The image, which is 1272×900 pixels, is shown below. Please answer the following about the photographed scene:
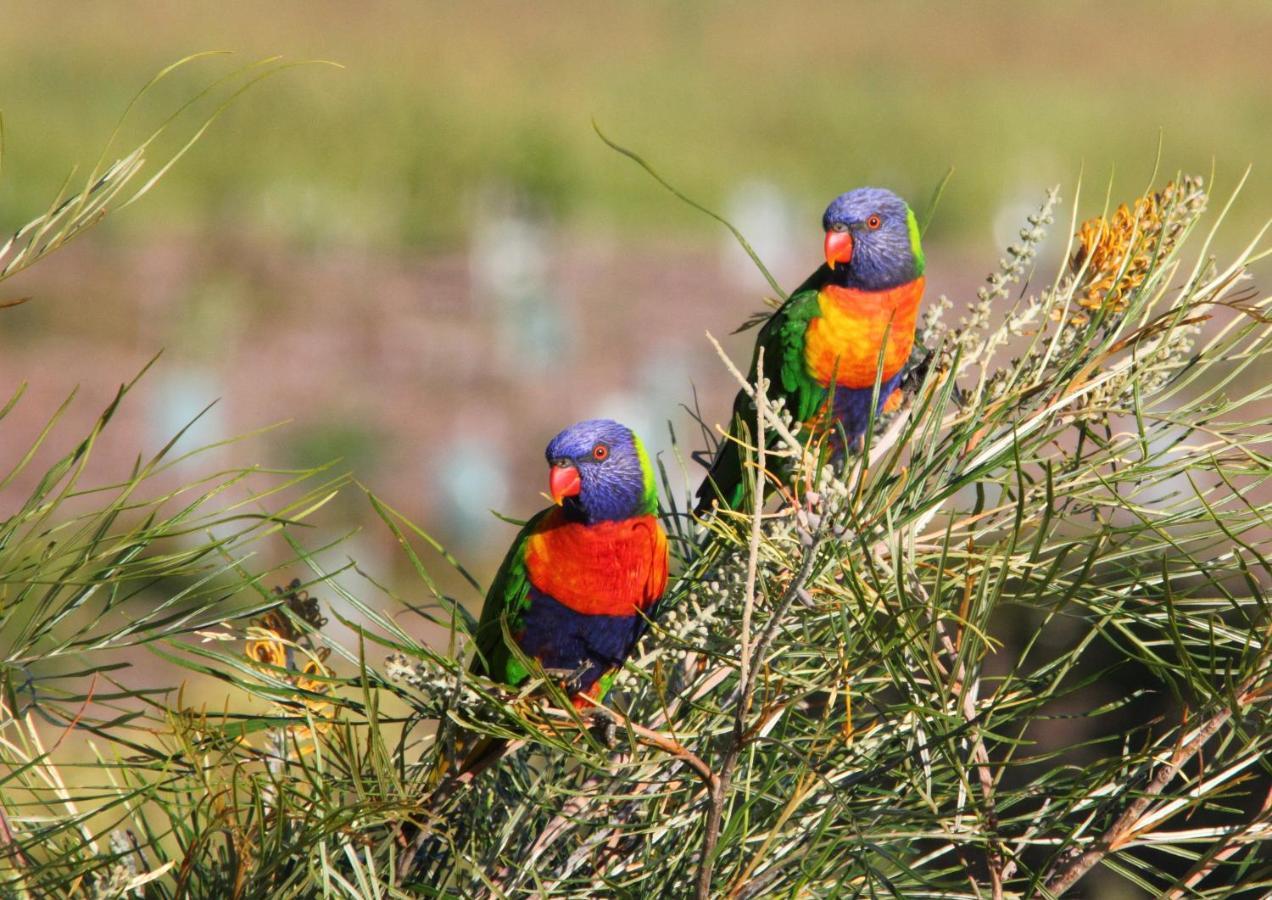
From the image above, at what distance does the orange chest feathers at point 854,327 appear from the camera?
3.93ft

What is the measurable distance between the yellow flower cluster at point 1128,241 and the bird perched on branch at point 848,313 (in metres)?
0.52

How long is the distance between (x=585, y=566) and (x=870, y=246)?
495 mm

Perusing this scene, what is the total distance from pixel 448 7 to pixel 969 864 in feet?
28.6

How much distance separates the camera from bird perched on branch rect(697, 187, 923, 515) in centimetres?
120

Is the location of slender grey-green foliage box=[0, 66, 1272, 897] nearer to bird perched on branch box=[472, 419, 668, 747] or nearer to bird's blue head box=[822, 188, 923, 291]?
bird perched on branch box=[472, 419, 668, 747]

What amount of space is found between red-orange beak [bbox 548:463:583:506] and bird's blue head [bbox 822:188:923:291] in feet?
1.35

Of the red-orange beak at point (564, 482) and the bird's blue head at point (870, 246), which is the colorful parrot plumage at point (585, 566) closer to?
the red-orange beak at point (564, 482)

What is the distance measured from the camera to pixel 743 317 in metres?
4.80

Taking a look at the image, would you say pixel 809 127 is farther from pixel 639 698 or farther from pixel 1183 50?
pixel 639 698

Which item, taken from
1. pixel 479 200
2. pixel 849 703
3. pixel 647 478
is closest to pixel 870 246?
pixel 647 478

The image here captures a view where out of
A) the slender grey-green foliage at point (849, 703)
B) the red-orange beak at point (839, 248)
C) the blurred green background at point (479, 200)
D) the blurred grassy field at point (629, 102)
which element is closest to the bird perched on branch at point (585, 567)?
the slender grey-green foliage at point (849, 703)

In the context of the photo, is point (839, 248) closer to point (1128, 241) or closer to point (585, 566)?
point (585, 566)

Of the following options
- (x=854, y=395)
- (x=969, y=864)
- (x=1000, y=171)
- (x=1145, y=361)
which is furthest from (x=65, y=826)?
(x=1000, y=171)

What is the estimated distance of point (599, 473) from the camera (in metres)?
0.98
